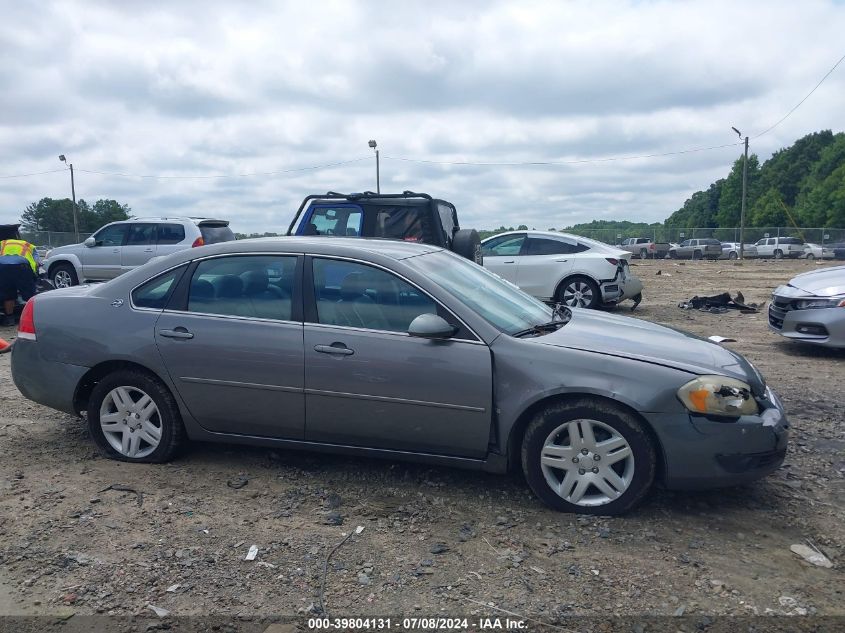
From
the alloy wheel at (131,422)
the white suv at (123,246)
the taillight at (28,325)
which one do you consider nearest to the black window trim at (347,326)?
the alloy wheel at (131,422)

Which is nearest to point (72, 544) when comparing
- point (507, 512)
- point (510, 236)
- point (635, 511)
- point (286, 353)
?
point (286, 353)

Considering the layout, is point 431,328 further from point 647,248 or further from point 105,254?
point 647,248

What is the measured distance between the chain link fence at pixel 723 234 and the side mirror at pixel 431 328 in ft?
161

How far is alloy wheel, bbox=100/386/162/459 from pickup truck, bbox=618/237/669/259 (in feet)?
163

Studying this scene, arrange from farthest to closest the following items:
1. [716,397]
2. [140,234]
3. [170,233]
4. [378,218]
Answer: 1. [140,234]
2. [170,233]
3. [378,218]
4. [716,397]

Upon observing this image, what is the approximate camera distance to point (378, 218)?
8.96 metres

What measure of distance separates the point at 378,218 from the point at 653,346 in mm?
5275

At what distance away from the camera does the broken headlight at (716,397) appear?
3799 millimetres

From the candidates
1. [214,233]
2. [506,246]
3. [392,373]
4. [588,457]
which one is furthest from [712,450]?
[214,233]

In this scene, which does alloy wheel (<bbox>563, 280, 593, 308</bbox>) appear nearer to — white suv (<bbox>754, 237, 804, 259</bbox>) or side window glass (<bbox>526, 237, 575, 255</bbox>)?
side window glass (<bbox>526, 237, 575, 255</bbox>)

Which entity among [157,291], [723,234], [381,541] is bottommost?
[381,541]

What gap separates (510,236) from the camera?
1324 cm

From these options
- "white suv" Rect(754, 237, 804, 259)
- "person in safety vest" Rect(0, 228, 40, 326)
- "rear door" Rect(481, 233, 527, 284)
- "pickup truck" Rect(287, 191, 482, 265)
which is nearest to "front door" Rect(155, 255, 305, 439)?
"pickup truck" Rect(287, 191, 482, 265)

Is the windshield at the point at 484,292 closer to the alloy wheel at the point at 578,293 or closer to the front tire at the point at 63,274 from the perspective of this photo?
the alloy wheel at the point at 578,293
